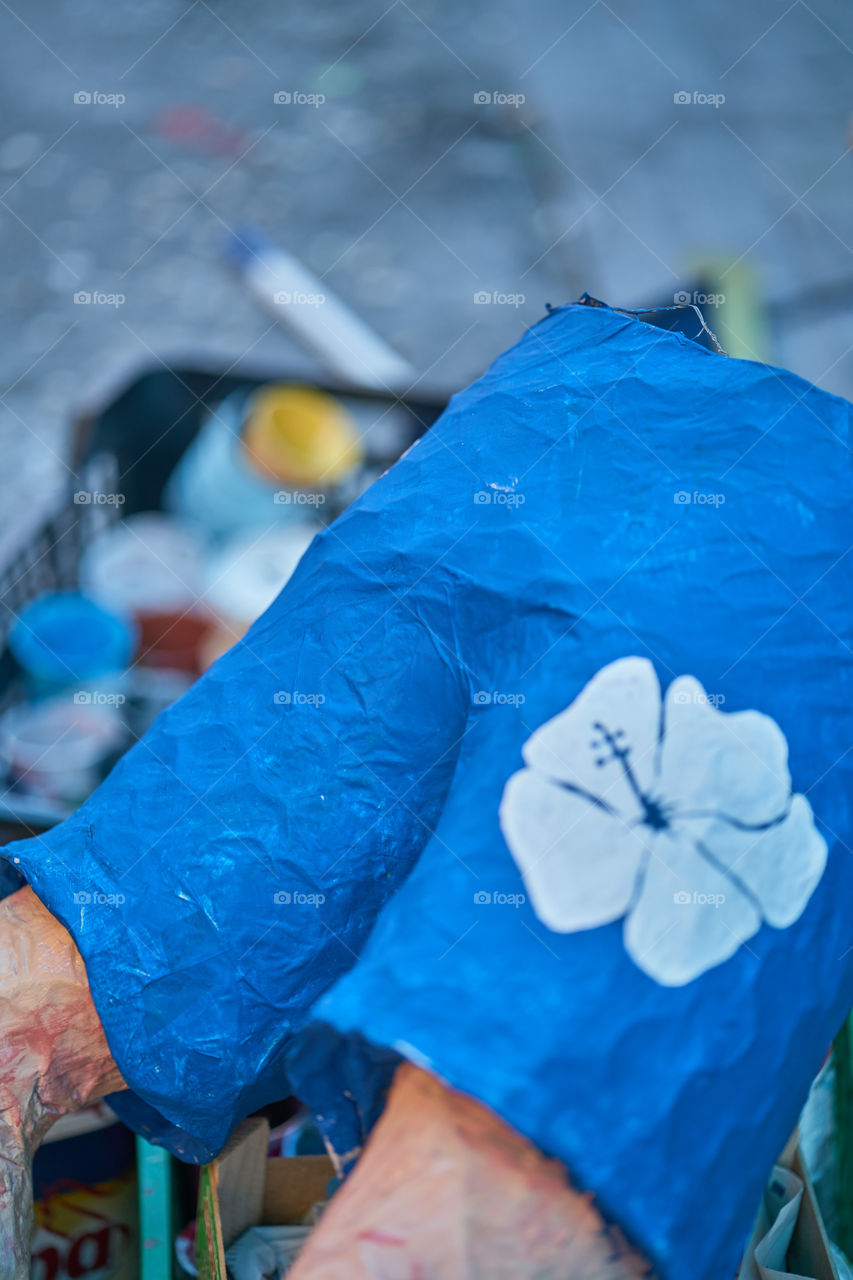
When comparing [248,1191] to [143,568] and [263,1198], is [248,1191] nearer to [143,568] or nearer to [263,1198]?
[263,1198]

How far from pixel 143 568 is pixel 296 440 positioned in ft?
1.54

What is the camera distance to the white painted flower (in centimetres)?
87

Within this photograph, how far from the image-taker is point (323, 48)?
4.75 meters

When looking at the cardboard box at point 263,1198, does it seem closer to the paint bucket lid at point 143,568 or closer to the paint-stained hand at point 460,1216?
the paint-stained hand at point 460,1216

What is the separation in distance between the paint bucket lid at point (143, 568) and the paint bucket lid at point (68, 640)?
0.13m

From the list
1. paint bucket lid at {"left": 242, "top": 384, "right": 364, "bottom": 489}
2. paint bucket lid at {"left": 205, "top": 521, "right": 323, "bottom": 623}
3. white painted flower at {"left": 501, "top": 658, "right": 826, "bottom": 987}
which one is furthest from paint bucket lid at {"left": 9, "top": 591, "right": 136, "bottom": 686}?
white painted flower at {"left": 501, "top": 658, "right": 826, "bottom": 987}

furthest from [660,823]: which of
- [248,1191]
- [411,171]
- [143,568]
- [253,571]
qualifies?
[411,171]

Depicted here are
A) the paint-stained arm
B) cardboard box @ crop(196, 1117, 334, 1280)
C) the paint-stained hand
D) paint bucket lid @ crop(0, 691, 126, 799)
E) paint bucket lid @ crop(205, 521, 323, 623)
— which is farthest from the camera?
paint bucket lid @ crop(205, 521, 323, 623)

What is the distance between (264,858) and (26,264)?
3.42m

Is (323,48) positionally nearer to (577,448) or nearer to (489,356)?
(489,356)

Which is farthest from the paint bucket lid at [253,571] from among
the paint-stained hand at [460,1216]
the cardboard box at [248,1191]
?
the paint-stained hand at [460,1216]

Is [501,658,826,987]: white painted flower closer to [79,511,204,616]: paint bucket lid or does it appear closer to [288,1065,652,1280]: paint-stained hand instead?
[288,1065,652,1280]: paint-stained hand

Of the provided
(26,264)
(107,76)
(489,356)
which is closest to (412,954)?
(489,356)

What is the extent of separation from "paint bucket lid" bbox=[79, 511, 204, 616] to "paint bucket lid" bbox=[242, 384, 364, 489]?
27 cm
